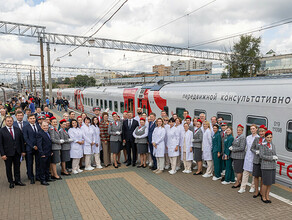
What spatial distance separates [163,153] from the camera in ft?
26.7

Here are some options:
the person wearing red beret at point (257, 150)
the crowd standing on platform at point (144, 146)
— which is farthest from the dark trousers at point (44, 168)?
the person wearing red beret at point (257, 150)

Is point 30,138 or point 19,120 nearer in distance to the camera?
point 30,138

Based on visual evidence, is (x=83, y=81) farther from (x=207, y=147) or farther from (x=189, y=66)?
(x=207, y=147)

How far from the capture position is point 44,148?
7.04 metres

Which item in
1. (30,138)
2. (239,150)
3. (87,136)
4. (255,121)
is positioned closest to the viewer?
(239,150)

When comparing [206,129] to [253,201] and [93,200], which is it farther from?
[93,200]

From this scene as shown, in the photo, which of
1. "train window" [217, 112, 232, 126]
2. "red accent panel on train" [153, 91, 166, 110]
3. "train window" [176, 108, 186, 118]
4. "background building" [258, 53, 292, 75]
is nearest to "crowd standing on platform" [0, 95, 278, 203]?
"train window" [217, 112, 232, 126]

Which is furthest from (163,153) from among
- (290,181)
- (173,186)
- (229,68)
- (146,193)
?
(229,68)

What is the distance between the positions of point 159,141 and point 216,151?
5.90 feet

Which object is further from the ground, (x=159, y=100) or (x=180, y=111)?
(x=159, y=100)

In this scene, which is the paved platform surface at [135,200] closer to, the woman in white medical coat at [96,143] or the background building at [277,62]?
the woman in white medical coat at [96,143]

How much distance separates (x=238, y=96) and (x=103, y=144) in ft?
15.7

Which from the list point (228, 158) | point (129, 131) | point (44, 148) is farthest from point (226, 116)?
point (44, 148)

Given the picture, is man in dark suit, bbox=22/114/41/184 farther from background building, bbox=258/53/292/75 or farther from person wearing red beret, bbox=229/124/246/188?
background building, bbox=258/53/292/75
